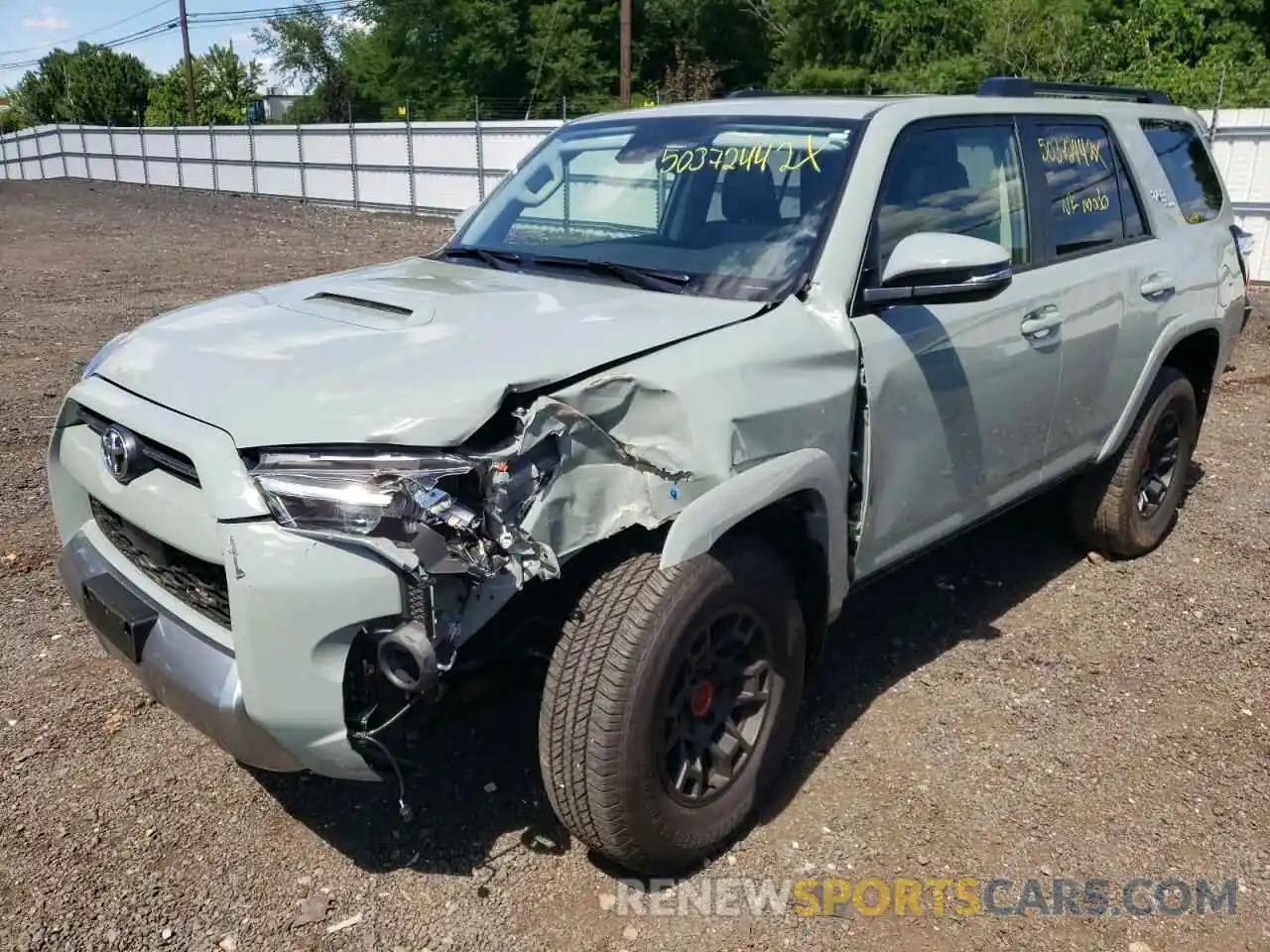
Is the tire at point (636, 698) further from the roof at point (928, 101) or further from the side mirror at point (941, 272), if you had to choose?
the roof at point (928, 101)

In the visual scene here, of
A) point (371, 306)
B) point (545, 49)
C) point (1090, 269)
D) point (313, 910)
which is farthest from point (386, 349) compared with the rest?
point (545, 49)

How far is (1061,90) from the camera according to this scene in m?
4.50

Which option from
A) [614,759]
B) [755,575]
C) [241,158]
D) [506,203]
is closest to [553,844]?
[614,759]

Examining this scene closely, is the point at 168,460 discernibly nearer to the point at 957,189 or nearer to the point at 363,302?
the point at 363,302

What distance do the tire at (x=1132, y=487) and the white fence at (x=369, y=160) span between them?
9.68m

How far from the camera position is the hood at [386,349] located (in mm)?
2357

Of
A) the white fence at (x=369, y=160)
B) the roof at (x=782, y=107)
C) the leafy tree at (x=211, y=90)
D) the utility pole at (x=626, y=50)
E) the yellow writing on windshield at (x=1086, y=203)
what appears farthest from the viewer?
the leafy tree at (x=211, y=90)

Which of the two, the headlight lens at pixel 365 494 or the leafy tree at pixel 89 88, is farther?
the leafy tree at pixel 89 88

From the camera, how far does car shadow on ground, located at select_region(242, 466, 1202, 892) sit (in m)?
2.99

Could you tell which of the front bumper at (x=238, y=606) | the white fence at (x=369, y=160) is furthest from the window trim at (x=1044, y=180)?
the white fence at (x=369, y=160)

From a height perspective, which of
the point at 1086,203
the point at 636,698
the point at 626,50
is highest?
the point at 626,50

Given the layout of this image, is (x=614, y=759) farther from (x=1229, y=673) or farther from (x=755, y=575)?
(x=1229, y=673)

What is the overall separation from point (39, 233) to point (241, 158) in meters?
10.1

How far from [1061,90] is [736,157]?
1848 millimetres
